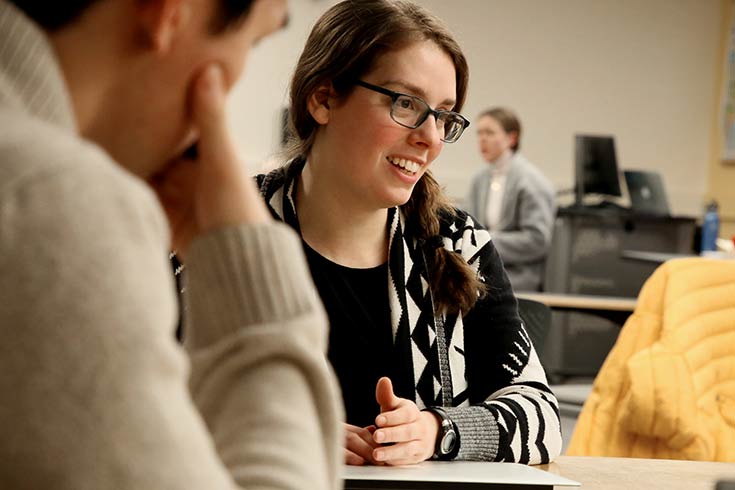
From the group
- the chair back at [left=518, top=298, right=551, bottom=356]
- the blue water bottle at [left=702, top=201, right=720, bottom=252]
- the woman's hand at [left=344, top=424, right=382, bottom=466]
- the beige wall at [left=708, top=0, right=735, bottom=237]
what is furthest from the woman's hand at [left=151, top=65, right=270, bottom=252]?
the beige wall at [left=708, top=0, right=735, bottom=237]

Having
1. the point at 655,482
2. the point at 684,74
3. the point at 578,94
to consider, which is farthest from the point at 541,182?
the point at 655,482

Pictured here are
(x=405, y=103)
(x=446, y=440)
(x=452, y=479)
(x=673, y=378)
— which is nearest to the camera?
(x=452, y=479)

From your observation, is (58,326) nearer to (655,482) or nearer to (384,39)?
(655,482)

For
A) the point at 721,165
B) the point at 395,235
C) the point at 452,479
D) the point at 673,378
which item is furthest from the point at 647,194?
the point at 452,479

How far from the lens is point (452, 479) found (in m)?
1.20

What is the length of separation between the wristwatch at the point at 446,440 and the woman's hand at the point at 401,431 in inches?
0.5

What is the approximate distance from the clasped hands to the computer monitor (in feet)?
20.2

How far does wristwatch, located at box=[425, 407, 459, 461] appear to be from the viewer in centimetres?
153

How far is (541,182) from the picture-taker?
691 cm

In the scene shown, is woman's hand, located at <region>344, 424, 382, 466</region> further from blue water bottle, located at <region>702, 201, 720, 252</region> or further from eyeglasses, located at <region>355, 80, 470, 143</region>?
blue water bottle, located at <region>702, 201, 720, 252</region>

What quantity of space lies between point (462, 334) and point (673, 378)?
2.59ft

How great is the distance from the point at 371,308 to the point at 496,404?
Answer: 29 cm

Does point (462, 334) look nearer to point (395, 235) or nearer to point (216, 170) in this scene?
point (395, 235)

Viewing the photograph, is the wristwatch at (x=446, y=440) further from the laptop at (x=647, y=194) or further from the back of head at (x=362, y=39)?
the laptop at (x=647, y=194)
